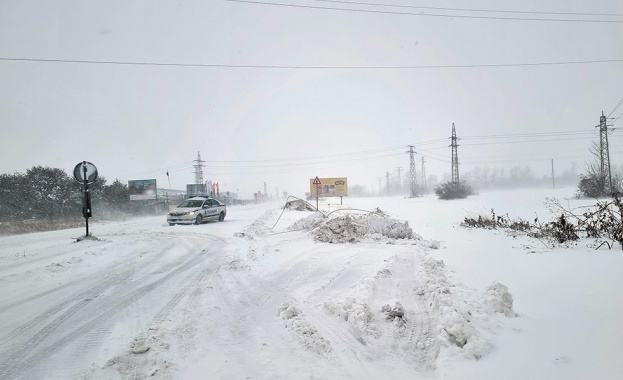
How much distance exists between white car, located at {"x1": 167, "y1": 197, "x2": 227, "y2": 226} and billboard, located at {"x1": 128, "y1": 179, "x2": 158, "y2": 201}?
47.8 ft

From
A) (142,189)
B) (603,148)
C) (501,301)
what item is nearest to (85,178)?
(501,301)

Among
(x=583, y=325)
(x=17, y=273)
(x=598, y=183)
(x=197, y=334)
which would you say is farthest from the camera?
(x=598, y=183)

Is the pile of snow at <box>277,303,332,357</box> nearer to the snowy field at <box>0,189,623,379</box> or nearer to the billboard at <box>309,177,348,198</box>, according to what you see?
the snowy field at <box>0,189,623,379</box>

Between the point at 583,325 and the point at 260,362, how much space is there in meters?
3.37

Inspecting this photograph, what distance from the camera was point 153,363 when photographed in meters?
2.94

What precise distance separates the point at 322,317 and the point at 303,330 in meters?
0.50

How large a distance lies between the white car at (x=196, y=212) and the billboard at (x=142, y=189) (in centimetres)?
1456

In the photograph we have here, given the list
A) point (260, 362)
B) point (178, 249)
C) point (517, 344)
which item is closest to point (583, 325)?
point (517, 344)

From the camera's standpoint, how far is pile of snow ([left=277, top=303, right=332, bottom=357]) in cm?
317

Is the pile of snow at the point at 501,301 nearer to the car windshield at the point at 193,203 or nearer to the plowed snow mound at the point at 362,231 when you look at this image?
the plowed snow mound at the point at 362,231

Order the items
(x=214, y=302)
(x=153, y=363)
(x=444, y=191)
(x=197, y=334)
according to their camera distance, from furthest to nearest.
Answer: (x=444, y=191), (x=214, y=302), (x=197, y=334), (x=153, y=363)

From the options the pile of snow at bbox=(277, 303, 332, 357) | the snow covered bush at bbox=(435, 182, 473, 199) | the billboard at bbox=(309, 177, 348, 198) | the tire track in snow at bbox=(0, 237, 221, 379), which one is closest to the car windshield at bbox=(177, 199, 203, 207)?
the tire track in snow at bbox=(0, 237, 221, 379)

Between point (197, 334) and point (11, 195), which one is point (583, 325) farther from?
point (11, 195)

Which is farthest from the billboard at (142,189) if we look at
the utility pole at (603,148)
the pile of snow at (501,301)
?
the utility pole at (603,148)
